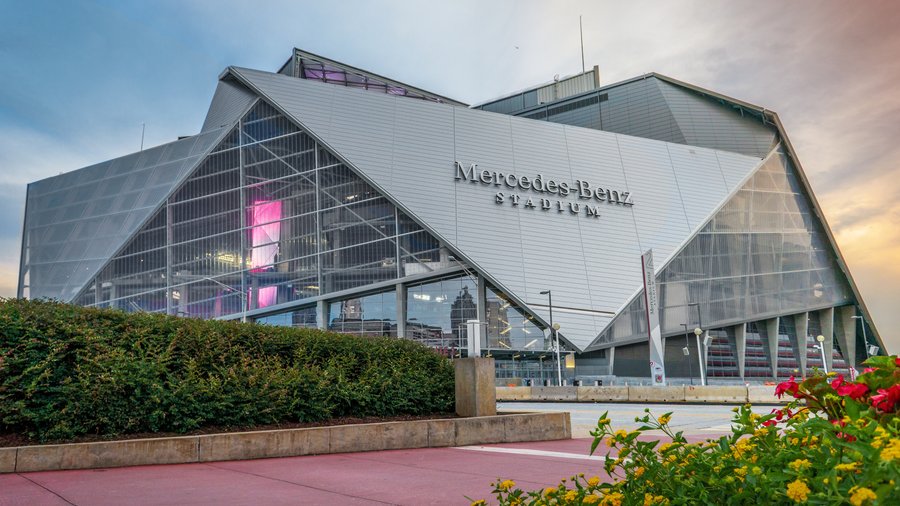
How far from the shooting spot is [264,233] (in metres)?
57.8

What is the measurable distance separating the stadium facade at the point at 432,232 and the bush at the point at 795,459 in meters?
48.5

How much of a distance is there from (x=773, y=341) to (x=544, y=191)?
28857mm

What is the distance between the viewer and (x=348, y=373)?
13469mm

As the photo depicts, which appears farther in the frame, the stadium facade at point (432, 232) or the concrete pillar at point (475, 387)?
the stadium facade at point (432, 232)

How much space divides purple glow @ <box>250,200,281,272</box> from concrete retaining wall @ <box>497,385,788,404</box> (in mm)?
27351

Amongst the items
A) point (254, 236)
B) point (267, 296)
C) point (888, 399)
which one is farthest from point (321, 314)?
point (888, 399)

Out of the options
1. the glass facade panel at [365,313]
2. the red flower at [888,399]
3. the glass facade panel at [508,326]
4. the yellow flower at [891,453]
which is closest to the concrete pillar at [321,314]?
the glass facade panel at [365,313]

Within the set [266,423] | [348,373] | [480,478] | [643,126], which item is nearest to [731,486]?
[480,478]

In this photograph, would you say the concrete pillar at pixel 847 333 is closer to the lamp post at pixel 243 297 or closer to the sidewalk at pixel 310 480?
the lamp post at pixel 243 297

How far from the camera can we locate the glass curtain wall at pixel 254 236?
181ft

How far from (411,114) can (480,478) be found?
49958 mm

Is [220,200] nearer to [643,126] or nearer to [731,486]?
[643,126]

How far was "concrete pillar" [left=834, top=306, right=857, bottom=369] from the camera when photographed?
71875mm

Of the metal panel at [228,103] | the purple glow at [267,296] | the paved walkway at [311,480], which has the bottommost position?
the paved walkway at [311,480]
